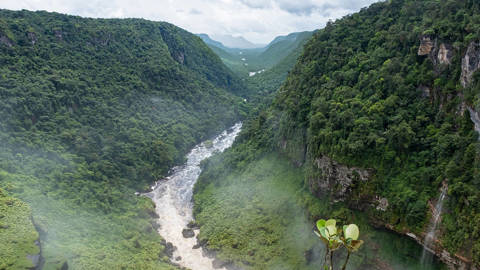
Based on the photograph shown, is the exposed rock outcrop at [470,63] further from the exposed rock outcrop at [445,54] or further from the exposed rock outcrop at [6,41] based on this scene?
the exposed rock outcrop at [6,41]

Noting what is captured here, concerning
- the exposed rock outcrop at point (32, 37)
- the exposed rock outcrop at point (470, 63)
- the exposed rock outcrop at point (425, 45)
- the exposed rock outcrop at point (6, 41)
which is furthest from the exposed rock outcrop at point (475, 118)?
the exposed rock outcrop at point (32, 37)

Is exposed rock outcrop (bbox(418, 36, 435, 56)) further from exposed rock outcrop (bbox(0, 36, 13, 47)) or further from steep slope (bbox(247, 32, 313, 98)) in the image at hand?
steep slope (bbox(247, 32, 313, 98))

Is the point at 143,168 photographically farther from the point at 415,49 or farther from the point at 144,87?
the point at 415,49

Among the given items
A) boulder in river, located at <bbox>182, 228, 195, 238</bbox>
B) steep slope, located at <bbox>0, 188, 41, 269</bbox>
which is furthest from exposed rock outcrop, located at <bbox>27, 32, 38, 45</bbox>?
boulder in river, located at <bbox>182, 228, 195, 238</bbox>

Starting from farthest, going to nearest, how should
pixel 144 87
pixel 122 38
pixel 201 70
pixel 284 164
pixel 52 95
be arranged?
pixel 201 70, pixel 122 38, pixel 144 87, pixel 52 95, pixel 284 164

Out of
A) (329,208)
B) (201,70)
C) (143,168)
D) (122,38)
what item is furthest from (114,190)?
(201,70)

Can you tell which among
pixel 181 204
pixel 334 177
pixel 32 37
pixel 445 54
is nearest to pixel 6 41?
pixel 32 37
